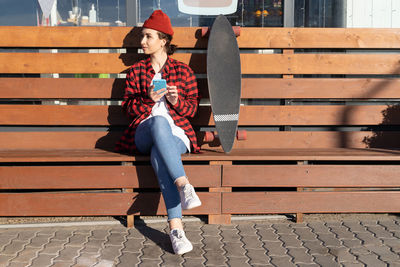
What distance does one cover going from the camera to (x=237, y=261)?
10.1 ft

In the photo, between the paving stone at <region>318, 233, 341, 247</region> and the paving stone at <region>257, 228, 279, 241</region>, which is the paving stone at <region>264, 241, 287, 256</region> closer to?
the paving stone at <region>257, 228, 279, 241</region>

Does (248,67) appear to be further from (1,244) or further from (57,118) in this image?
(1,244)

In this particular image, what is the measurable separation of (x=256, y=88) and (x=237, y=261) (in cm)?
186

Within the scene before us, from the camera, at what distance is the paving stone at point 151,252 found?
125 inches

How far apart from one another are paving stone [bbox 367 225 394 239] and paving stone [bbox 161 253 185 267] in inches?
61.0

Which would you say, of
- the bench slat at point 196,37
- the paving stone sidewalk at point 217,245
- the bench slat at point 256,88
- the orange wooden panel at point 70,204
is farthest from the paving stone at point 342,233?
the bench slat at point 196,37

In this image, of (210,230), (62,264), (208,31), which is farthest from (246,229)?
(208,31)

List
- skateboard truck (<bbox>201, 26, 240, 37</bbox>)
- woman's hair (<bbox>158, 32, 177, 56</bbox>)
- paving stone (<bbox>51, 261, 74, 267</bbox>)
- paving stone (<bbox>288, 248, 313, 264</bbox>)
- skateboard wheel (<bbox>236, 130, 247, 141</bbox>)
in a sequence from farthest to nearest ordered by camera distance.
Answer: skateboard truck (<bbox>201, 26, 240, 37</bbox>), skateboard wheel (<bbox>236, 130, 247, 141</bbox>), woman's hair (<bbox>158, 32, 177, 56</bbox>), paving stone (<bbox>288, 248, 313, 264</bbox>), paving stone (<bbox>51, 261, 74, 267</bbox>)

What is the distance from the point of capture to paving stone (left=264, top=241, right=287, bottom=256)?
127 inches

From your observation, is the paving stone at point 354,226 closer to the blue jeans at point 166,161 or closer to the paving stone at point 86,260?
the blue jeans at point 166,161

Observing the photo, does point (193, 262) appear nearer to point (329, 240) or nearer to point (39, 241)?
point (329, 240)

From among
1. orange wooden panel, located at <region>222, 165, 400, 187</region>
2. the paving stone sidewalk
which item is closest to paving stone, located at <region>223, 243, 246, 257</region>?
the paving stone sidewalk

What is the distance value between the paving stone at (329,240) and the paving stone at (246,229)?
1.67 ft

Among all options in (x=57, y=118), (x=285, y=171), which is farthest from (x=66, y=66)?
(x=285, y=171)
